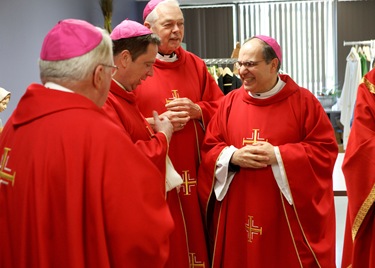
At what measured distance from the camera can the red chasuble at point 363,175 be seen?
126 inches

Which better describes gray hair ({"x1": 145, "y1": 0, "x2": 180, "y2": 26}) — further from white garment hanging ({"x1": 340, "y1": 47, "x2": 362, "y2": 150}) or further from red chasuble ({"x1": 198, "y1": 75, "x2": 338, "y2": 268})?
white garment hanging ({"x1": 340, "y1": 47, "x2": 362, "y2": 150})

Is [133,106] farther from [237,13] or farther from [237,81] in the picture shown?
[237,13]

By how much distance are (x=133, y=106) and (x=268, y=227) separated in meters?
1.06

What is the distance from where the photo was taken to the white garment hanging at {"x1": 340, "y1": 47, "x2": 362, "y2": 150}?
8539mm

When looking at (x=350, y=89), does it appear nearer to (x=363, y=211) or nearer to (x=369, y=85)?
(x=369, y=85)

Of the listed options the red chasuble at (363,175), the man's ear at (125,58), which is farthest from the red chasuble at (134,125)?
the red chasuble at (363,175)

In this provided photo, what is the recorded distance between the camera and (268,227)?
3.38 meters

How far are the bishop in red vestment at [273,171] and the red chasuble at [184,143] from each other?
0.12m

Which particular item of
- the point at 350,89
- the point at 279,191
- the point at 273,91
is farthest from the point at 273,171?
the point at 350,89

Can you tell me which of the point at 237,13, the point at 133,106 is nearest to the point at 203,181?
the point at 133,106

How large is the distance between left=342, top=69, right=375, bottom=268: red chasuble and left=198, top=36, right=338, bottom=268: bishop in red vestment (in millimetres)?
156

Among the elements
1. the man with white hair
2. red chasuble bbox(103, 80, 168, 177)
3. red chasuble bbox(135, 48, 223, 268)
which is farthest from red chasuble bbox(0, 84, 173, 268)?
red chasuble bbox(135, 48, 223, 268)

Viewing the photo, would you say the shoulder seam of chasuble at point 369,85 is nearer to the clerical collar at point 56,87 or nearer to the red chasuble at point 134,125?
the red chasuble at point 134,125

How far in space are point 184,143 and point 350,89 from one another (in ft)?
19.1
